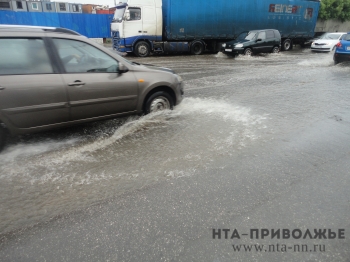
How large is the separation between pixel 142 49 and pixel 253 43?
6.54 meters

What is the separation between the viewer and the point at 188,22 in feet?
54.0

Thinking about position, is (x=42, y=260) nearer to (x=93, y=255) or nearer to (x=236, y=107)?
(x=93, y=255)

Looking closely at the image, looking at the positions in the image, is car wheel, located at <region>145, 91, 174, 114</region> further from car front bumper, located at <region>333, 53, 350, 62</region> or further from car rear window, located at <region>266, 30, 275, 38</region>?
car rear window, located at <region>266, 30, 275, 38</region>

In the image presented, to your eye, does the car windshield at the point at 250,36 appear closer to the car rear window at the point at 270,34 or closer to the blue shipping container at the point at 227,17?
the car rear window at the point at 270,34

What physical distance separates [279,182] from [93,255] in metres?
2.20

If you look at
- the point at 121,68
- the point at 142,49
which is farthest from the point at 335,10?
the point at 121,68

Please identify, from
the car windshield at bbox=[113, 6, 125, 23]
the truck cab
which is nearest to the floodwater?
the truck cab

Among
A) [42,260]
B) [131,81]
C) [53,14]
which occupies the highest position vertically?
[53,14]

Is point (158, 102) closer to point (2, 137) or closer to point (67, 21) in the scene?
point (2, 137)

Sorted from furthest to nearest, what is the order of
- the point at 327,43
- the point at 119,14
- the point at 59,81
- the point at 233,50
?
the point at 327,43 → the point at 233,50 → the point at 119,14 → the point at 59,81

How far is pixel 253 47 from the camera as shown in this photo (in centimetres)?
1564

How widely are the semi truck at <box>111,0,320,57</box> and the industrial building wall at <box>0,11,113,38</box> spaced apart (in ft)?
24.2

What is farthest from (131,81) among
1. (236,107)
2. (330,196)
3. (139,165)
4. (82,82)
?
(330,196)

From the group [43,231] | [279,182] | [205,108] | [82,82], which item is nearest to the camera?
[43,231]
